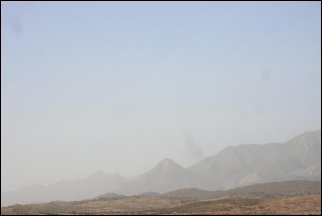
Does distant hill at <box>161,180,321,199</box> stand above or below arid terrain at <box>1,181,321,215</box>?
above

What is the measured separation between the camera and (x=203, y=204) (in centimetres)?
7450

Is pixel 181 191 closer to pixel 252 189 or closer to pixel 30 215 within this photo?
pixel 252 189

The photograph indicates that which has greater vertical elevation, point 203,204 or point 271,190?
point 271,190

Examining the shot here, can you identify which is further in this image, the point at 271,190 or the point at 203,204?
the point at 271,190

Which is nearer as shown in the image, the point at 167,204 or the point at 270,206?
the point at 270,206

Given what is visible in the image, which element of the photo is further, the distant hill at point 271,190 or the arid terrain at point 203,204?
the distant hill at point 271,190

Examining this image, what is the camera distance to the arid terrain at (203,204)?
2400 inches

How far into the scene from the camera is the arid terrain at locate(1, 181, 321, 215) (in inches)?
2400

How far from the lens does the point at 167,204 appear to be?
9444 centimetres

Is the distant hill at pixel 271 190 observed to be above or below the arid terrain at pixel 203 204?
above

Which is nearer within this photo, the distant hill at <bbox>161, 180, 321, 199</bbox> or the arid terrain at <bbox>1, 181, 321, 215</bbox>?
the arid terrain at <bbox>1, 181, 321, 215</bbox>

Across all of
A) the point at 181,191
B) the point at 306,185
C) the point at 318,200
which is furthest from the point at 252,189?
the point at 318,200

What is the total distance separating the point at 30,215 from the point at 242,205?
3373 centimetres

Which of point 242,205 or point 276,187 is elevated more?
point 276,187
